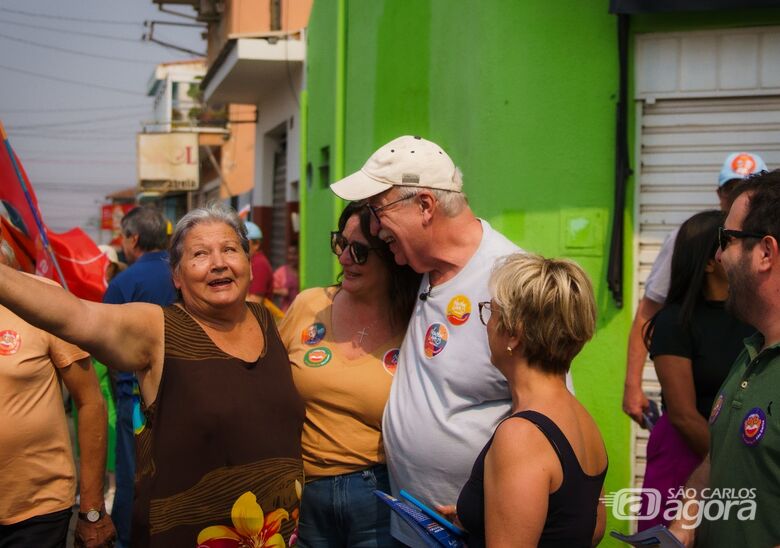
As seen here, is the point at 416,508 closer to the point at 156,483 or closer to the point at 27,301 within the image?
the point at 156,483

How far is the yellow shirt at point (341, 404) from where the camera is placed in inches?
137

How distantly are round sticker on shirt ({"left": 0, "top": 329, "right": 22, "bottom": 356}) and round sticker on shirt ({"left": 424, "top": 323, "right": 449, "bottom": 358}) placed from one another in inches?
64.4

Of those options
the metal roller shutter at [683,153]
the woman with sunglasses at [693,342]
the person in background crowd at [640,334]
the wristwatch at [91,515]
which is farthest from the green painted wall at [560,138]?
the wristwatch at [91,515]

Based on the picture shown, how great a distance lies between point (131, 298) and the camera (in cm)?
550

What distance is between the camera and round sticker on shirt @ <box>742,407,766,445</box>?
8.08 ft

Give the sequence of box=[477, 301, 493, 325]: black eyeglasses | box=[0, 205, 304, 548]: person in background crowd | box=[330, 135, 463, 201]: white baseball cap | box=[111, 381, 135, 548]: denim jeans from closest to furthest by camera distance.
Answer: box=[477, 301, 493, 325]: black eyeglasses, box=[0, 205, 304, 548]: person in background crowd, box=[330, 135, 463, 201]: white baseball cap, box=[111, 381, 135, 548]: denim jeans

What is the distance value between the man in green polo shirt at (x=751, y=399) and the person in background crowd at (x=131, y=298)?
355 cm

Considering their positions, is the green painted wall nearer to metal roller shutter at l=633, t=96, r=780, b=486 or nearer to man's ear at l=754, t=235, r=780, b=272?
metal roller shutter at l=633, t=96, r=780, b=486

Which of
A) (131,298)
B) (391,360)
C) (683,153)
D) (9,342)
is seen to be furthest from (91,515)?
(683,153)

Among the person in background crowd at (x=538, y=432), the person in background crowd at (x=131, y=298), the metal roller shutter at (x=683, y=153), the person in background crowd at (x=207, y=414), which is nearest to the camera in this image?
the person in background crowd at (x=538, y=432)

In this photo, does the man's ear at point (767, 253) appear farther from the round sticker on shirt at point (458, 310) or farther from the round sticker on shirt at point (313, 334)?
the round sticker on shirt at point (313, 334)

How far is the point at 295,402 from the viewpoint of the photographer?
3.36 m

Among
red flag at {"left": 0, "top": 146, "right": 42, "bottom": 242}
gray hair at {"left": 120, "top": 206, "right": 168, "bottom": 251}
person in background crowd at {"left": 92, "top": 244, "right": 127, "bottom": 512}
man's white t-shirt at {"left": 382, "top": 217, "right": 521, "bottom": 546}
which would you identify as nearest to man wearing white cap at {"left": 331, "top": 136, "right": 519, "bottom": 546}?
man's white t-shirt at {"left": 382, "top": 217, "right": 521, "bottom": 546}

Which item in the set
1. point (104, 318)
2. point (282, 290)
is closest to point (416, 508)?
point (104, 318)
